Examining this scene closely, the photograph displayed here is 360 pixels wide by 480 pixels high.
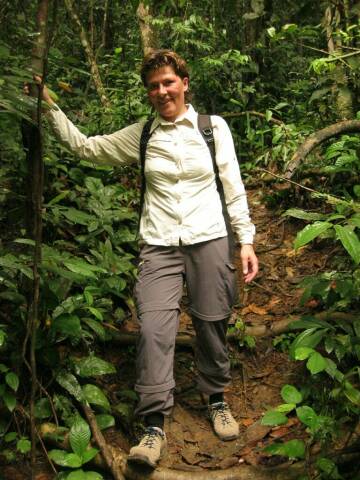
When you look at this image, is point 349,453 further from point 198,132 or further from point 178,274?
point 198,132

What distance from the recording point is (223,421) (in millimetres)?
3377

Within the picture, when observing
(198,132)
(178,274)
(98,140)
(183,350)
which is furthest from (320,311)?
(98,140)

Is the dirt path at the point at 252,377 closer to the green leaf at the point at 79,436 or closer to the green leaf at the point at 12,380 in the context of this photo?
the green leaf at the point at 79,436

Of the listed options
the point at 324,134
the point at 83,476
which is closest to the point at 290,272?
the point at 324,134

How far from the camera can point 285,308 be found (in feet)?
15.0

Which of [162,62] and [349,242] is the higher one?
[162,62]

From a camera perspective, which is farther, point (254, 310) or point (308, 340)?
point (254, 310)

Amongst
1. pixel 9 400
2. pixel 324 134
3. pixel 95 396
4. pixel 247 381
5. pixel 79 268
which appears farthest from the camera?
pixel 324 134

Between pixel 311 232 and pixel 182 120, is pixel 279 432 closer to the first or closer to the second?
pixel 311 232

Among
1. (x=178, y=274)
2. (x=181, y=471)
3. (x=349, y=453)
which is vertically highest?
(x=178, y=274)

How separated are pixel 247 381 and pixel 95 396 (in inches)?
51.1

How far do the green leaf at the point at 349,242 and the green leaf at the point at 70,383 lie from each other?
70.0 inches

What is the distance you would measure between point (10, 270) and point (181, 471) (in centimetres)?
157

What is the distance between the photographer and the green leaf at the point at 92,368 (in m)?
3.21
